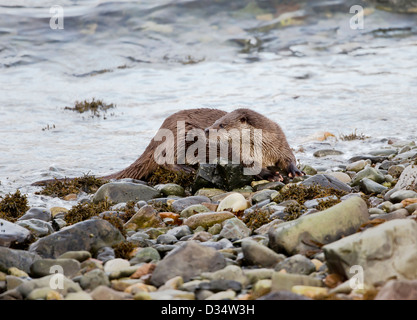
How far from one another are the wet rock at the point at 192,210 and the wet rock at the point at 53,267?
63.4 inches

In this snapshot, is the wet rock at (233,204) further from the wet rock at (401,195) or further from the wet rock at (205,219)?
the wet rock at (401,195)

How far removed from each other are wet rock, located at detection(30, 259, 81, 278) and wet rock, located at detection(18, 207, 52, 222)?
1.70m

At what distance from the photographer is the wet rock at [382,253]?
9.96ft

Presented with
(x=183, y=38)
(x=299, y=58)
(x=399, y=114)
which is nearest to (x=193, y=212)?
(x=399, y=114)

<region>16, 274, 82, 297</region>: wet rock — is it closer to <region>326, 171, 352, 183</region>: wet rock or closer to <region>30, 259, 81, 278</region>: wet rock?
<region>30, 259, 81, 278</region>: wet rock

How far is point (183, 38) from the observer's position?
18594 millimetres

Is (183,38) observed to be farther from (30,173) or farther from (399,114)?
(30,173)

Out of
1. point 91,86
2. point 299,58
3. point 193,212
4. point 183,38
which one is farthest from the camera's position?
point 183,38

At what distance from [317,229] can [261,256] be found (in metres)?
0.44

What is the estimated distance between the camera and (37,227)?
15.4ft

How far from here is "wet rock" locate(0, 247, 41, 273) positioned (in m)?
3.70

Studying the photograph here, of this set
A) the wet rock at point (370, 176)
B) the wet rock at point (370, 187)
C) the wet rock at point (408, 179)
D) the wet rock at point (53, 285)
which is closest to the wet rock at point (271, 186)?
the wet rock at point (370, 176)

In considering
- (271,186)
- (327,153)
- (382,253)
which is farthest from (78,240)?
(327,153)

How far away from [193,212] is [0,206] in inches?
77.7
